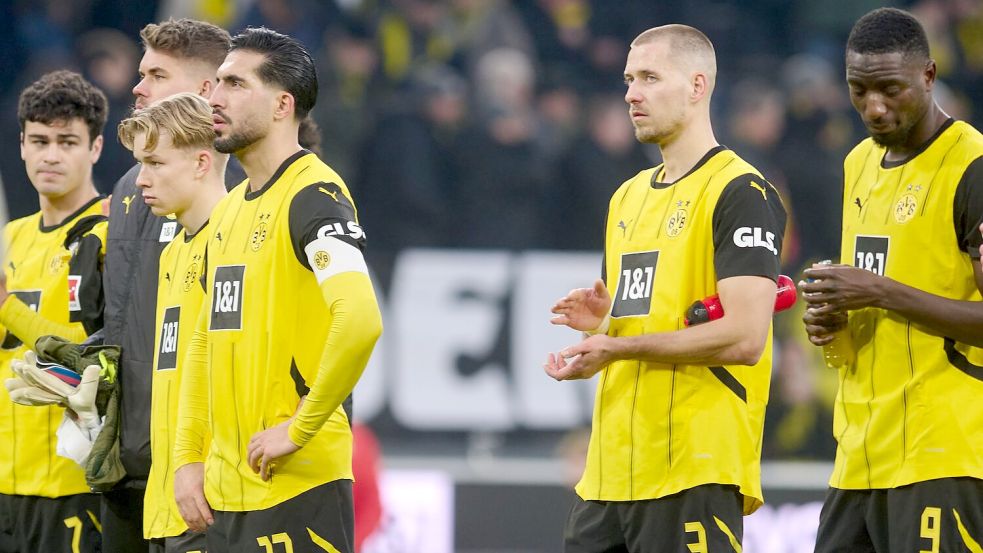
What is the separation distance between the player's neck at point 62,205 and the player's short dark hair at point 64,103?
0.24 meters

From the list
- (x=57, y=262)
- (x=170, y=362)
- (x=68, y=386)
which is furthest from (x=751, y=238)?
(x=57, y=262)

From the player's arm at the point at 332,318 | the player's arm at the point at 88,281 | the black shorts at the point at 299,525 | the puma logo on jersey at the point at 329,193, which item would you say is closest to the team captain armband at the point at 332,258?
the player's arm at the point at 332,318

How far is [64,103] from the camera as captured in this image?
19.3ft

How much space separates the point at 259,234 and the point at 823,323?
5.84ft

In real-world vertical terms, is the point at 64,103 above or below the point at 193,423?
above

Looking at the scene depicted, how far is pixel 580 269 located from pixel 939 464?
5.21m

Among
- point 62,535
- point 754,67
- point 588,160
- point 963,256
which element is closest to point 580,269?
point 588,160

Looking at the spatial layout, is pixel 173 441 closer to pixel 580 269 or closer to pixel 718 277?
pixel 718 277

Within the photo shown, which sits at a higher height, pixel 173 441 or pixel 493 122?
pixel 493 122

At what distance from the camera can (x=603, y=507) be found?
4285 millimetres

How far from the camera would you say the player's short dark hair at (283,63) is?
14.0 feet

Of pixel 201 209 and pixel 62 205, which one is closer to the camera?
pixel 201 209

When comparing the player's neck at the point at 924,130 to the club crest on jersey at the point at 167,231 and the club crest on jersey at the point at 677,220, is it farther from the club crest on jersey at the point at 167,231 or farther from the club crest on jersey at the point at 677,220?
the club crest on jersey at the point at 167,231

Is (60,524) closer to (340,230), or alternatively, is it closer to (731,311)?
(340,230)
